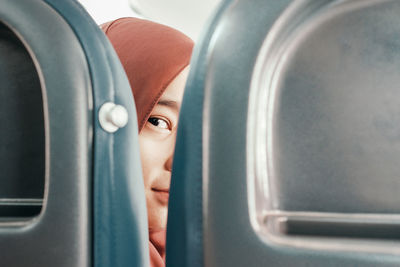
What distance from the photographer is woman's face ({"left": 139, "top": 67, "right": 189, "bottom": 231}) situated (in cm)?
111

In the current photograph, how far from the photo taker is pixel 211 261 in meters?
0.41

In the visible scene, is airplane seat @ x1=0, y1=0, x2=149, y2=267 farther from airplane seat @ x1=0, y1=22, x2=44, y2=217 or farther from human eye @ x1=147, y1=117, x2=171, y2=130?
human eye @ x1=147, y1=117, x2=171, y2=130

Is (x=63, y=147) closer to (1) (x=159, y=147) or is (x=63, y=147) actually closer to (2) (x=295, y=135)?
(2) (x=295, y=135)

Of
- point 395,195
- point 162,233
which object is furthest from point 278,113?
point 162,233

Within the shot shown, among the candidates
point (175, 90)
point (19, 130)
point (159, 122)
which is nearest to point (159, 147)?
point (159, 122)

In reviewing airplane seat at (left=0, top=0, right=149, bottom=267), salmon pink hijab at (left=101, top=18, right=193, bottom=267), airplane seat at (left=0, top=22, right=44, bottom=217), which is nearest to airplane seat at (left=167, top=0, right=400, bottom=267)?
airplane seat at (left=0, top=0, right=149, bottom=267)

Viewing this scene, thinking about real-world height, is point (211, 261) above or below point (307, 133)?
below

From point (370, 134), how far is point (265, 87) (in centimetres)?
11

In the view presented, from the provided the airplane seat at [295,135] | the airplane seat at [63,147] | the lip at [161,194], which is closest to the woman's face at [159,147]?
the lip at [161,194]

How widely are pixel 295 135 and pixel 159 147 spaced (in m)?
0.73

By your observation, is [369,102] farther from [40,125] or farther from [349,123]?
[40,125]

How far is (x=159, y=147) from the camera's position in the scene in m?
1.11

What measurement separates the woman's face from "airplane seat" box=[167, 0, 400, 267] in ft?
2.25

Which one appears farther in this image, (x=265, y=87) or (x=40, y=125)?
(x=40, y=125)
